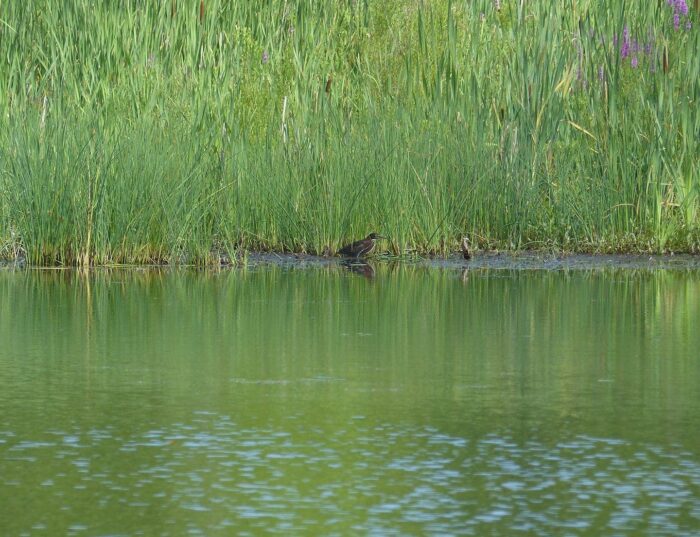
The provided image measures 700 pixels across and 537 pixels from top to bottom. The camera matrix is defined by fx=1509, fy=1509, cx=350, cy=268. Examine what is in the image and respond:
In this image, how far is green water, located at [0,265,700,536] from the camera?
14.2 ft

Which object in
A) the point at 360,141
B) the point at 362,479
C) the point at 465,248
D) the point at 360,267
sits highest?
the point at 360,141

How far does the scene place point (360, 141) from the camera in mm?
11938

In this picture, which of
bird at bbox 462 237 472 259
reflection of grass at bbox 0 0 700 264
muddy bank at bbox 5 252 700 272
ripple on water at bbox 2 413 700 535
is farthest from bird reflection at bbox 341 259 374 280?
ripple on water at bbox 2 413 700 535

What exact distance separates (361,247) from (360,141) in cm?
96

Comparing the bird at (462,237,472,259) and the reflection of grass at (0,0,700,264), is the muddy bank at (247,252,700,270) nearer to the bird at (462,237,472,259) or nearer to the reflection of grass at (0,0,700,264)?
the bird at (462,237,472,259)

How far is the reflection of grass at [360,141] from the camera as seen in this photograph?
437 inches

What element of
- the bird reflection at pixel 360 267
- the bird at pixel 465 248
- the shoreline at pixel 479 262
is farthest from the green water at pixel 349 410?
the bird at pixel 465 248

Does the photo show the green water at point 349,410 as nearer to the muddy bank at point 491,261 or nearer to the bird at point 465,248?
the muddy bank at point 491,261

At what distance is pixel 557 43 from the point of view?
41.3 ft

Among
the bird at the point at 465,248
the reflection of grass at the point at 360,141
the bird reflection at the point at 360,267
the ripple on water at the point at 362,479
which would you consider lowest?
the ripple on water at the point at 362,479

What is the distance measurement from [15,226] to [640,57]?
508cm

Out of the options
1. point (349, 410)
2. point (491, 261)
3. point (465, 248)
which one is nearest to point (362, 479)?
point (349, 410)

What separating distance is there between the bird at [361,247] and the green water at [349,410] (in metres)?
1.64

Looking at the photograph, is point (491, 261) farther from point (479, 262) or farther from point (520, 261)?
point (520, 261)
